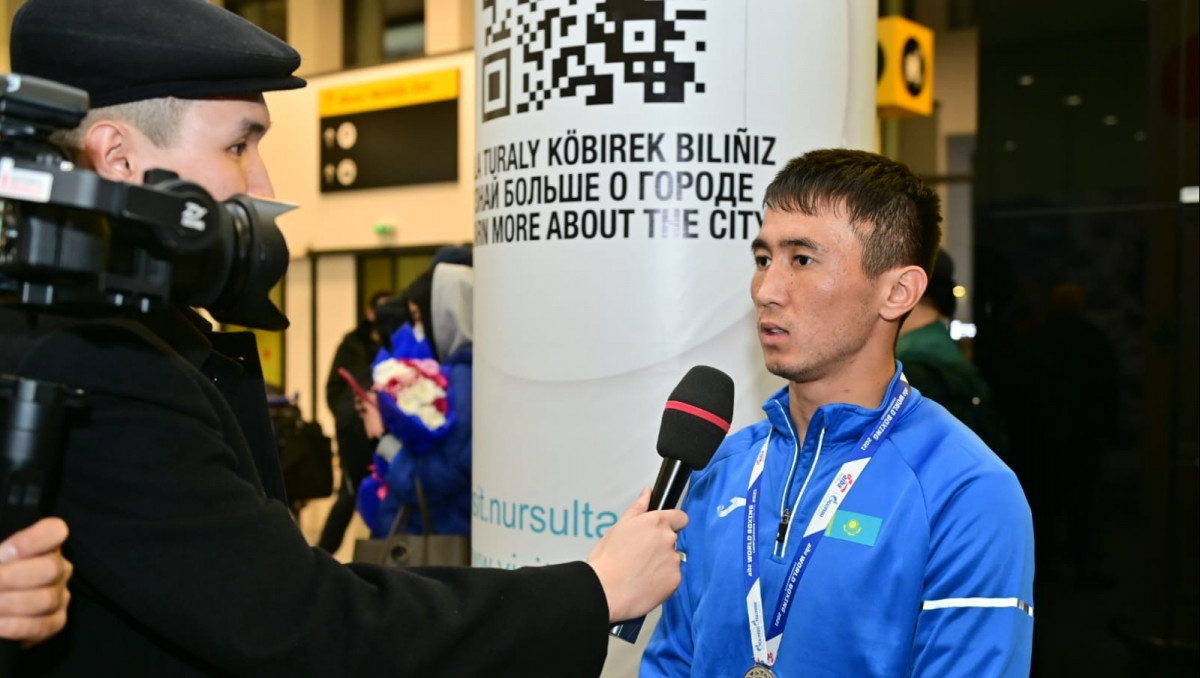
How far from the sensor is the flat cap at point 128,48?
1356mm

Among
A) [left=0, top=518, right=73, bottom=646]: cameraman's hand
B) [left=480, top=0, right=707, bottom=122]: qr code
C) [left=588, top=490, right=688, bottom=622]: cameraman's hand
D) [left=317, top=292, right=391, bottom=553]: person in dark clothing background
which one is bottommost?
[left=317, top=292, right=391, bottom=553]: person in dark clothing background

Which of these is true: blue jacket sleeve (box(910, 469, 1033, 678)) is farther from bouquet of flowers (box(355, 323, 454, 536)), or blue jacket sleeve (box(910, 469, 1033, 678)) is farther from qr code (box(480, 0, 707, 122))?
bouquet of flowers (box(355, 323, 454, 536))

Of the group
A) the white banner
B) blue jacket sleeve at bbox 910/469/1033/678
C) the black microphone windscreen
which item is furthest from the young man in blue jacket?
the white banner

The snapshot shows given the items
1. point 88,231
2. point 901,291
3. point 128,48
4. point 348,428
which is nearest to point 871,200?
point 901,291

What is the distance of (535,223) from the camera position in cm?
272

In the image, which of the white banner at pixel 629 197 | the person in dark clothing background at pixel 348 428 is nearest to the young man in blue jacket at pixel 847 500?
the white banner at pixel 629 197

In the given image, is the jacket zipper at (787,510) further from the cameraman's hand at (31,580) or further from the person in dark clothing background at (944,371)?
the person in dark clothing background at (944,371)

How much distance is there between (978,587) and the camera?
1648 mm

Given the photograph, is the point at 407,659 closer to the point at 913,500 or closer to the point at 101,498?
the point at 101,498

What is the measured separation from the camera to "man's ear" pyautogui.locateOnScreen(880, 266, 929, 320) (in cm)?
197

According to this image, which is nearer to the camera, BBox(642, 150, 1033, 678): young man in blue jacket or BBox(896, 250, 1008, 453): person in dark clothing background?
BBox(642, 150, 1033, 678): young man in blue jacket

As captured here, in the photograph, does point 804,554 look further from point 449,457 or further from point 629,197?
point 449,457

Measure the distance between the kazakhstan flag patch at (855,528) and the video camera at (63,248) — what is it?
1.05m

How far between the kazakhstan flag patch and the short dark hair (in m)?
0.42
